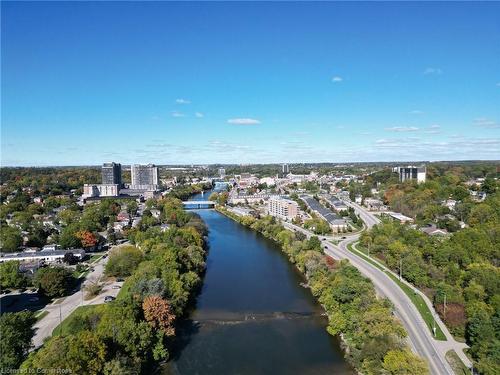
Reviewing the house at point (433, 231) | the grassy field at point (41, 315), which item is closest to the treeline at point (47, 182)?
the grassy field at point (41, 315)

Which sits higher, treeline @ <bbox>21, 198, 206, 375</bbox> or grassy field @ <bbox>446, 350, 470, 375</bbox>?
treeline @ <bbox>21, 198, 206, 375</bbox>

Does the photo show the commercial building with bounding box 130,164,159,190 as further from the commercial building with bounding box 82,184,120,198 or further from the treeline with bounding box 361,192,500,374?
the treeline with bounding box 361,192,500,374

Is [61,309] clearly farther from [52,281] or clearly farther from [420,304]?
[420,304]

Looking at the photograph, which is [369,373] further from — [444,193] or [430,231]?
Result: [444,193]

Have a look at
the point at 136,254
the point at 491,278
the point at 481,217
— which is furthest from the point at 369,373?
the point at 481,217

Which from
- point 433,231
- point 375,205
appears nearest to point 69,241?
point 433,231

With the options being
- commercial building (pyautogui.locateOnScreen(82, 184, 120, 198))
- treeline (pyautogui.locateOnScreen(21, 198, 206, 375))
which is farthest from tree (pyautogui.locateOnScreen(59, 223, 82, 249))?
commercial building (pyautogui.locateOnScreen(82, 184, 120, 198))
